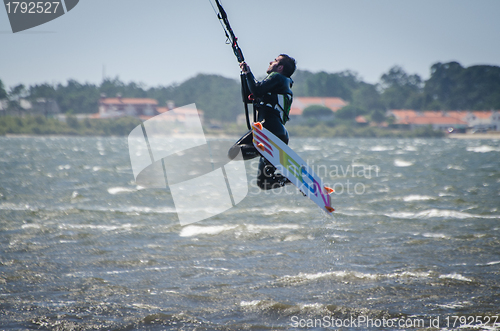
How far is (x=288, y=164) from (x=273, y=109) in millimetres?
841

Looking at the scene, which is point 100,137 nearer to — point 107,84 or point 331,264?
point 107,84

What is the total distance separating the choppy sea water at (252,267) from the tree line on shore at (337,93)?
84.9 metres

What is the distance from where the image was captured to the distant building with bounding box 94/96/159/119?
406ft

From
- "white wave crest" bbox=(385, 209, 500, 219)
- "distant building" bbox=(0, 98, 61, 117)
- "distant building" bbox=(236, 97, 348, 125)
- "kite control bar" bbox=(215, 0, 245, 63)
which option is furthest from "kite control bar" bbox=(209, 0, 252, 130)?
"distant building" bbox=(236, 97, 348, 125)

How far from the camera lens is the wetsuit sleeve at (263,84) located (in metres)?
6.90

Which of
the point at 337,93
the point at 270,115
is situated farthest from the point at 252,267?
the point at 337,93

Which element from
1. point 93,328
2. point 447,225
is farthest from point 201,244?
point 447,225

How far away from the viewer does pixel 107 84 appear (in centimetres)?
13125

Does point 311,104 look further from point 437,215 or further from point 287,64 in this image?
point 287,64

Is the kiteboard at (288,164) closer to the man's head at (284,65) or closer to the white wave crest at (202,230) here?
the man's head at (284,65)

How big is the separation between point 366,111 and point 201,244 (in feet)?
448

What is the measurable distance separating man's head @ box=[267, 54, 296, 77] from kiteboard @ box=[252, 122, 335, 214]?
89 centimetres

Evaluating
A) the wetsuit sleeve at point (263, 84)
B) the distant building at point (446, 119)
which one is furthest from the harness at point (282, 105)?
the distant building at point (446, 119)

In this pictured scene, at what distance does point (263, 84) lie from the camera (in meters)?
6.98
